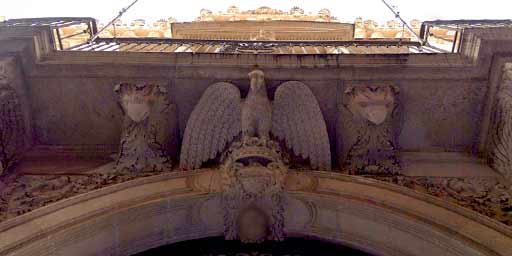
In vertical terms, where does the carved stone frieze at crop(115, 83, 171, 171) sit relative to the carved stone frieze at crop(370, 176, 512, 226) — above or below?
above

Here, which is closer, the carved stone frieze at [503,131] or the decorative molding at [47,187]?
the decorative molding at [47,187]

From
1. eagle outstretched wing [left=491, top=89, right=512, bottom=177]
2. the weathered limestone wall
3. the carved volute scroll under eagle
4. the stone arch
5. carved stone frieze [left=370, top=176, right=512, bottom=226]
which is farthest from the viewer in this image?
→ the weathered limestone wall

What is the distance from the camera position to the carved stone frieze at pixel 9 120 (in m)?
6.20

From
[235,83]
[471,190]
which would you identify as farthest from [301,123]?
[471,190]

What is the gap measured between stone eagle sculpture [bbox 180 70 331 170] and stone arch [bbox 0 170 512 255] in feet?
1.03

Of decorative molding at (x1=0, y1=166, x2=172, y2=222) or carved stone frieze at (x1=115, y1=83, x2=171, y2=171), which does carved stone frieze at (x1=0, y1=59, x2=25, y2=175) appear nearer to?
decorative molding at (x1=0, y1=166, x2=172, y2=222)

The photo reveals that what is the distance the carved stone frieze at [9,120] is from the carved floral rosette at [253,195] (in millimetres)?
2650

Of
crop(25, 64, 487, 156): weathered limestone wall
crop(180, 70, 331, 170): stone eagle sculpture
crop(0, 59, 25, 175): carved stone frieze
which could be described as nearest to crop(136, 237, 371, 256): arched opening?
crop(180, 70, 331, 170): stone eagle sculpture

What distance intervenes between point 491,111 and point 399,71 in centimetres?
118

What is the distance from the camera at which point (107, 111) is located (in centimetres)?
660

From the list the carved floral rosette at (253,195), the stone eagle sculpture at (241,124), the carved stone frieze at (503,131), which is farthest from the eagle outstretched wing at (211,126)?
the carved stone frieze at (503,131)

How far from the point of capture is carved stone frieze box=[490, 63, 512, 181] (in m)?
6.02

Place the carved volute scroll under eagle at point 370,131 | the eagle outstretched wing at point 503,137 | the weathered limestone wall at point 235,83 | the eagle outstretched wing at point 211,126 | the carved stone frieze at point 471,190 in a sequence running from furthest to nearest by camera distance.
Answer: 1. the weathered limestone wall at point 235,83
2. the eagle outstretched wing at point 211,126
3. the carved volute scroll under eagle at point 370,131
4. the eagle outstretched wing at point 503,137
5. the carved stone frieze at point 471,190

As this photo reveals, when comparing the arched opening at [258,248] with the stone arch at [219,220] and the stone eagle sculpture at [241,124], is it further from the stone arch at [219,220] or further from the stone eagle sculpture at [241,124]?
the stone eagle sculpture at [241,124]
